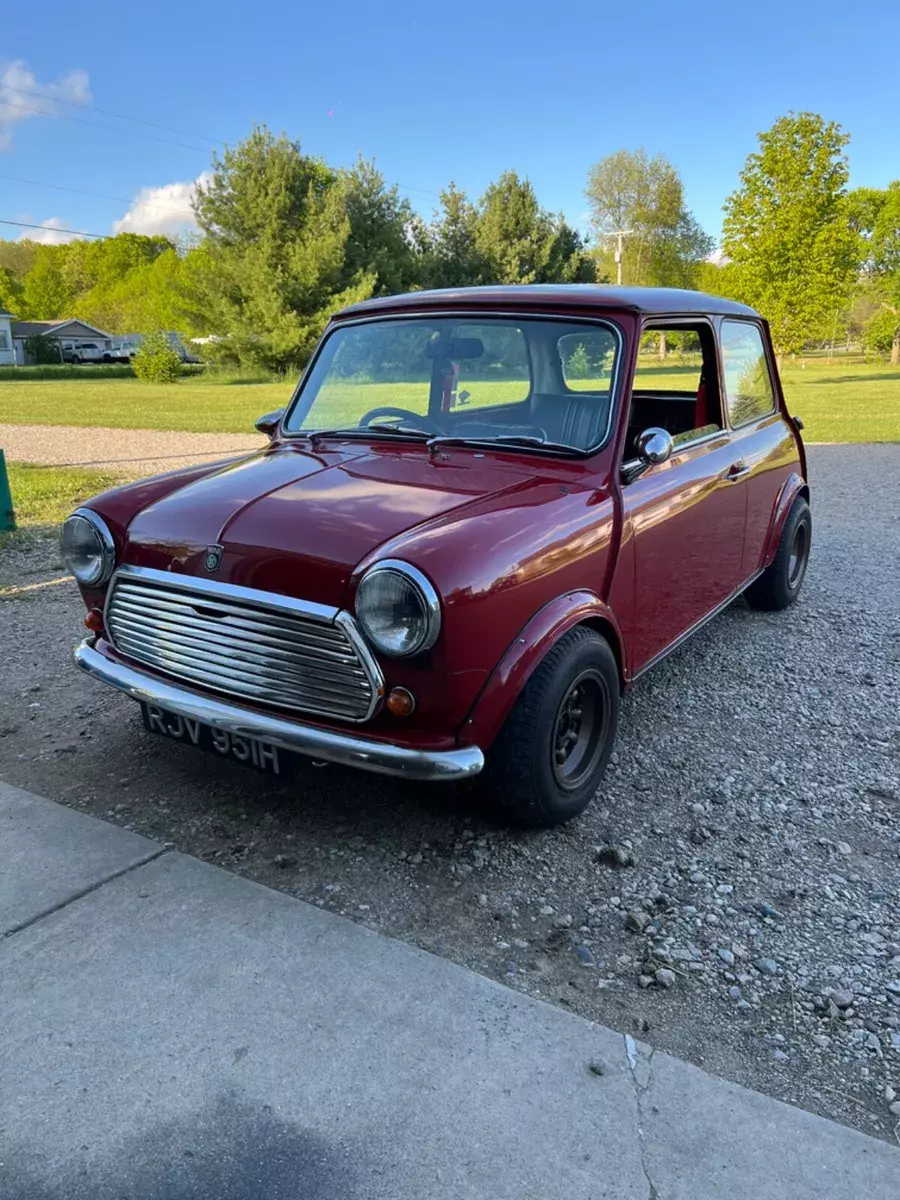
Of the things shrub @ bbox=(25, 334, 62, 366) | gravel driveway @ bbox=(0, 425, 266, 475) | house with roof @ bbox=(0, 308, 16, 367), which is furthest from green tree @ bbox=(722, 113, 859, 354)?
house with roof @ bbox=(0, 308, 16, 367)

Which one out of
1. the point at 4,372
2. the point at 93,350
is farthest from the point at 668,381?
the point at 93,350

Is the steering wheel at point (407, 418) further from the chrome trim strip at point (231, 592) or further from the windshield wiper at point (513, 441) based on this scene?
the chrome trim strip at point (231, 592)

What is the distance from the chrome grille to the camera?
2527mm

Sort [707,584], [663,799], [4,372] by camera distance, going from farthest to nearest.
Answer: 1. [4,372]
2. [707,584]
3. [663,799]

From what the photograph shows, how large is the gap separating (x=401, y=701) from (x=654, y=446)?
4.69 feet

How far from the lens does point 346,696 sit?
2553 mm

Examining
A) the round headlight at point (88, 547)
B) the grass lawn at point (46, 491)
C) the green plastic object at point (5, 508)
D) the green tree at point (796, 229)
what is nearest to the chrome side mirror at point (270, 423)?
the round headlight at point (88, 547)

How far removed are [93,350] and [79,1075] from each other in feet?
270

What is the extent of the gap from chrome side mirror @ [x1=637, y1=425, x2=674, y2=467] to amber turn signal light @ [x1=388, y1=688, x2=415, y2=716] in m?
1.37

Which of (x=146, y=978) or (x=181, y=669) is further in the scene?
(x=181, y=669)

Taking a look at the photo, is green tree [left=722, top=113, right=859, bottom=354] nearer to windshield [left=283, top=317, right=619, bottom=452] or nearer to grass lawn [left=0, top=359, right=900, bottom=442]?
grass lawn [left=0, top=359, right=900, bottom=442]

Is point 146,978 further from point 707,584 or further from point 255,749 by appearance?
point 707,584

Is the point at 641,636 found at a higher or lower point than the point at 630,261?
lower

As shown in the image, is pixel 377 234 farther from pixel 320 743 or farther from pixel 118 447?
pixel 320 743
